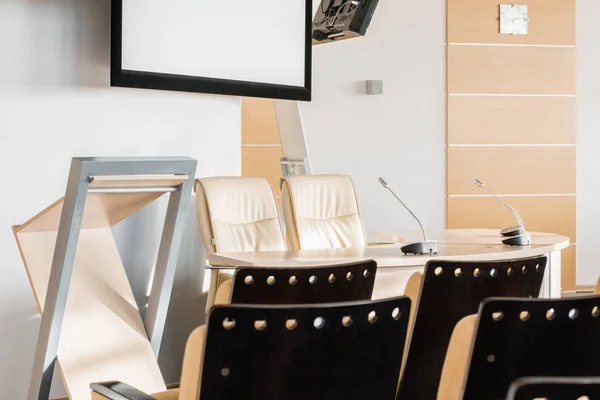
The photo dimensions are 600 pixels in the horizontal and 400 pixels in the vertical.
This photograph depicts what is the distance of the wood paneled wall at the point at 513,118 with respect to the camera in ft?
25.7

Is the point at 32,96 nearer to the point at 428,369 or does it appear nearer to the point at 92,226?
the point at 92,226

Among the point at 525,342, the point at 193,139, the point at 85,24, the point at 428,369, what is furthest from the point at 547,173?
the point at 525,342

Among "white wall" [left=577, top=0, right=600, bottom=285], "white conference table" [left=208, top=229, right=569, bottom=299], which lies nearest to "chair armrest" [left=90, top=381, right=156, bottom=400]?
"white conference table" [left=208, top=229, right=569, bottom=299]

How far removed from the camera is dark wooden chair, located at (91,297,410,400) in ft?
5.25

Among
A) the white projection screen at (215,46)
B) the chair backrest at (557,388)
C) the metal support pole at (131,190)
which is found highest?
the white projection screen at (215,46)

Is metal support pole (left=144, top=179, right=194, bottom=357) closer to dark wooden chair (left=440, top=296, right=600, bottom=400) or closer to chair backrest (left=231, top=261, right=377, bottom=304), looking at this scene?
chair backrest (left=231, top=261, right=377, bottom=304)

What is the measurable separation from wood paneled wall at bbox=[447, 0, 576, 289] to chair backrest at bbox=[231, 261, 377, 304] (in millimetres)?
5359

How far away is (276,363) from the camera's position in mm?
1668

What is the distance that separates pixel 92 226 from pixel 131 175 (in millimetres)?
673

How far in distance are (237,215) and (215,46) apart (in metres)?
0.94

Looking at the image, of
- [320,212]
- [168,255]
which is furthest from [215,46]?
[168,255]

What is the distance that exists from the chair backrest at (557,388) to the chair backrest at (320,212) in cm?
384

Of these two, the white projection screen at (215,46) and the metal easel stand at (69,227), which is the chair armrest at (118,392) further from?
the white projection screen at (215,46)

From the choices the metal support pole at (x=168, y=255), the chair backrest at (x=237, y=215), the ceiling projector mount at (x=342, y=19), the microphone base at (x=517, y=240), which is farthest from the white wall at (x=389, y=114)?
the metal support pole at (x=168, y=255)
